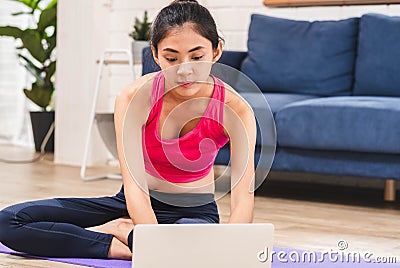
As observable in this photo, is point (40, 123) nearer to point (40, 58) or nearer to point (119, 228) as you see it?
point (40, 58)

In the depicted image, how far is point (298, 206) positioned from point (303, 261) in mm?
1117

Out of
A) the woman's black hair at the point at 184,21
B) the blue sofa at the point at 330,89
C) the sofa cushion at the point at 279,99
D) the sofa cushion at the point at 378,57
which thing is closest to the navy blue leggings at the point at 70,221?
the woman's black hair at the point at 184,21

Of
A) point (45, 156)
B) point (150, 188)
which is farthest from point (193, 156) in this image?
point (45, 156)

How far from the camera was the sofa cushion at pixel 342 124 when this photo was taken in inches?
114

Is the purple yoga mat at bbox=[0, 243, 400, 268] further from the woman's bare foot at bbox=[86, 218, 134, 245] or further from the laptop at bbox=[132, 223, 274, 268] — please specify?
the laptop at bbox=[132, 223, 274, 268]

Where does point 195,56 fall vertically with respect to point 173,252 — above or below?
above

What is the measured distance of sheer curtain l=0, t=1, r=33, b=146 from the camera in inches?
209

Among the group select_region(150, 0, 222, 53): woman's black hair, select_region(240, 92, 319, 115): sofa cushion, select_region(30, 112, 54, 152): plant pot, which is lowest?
select_region(30, 112, 54, 152): plant pot

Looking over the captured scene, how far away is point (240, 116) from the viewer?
175 centimetres

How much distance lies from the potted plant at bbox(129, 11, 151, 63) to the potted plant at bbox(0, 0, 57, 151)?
38.0 inches

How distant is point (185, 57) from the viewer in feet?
5.40

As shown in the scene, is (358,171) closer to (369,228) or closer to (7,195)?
(369,228)

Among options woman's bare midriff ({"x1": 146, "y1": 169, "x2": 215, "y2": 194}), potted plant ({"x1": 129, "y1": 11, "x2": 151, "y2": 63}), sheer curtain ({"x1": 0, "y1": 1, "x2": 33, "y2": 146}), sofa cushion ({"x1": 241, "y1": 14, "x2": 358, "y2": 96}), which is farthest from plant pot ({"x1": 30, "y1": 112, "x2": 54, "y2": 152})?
woman's bare midriff ({"x1": 146, "y1": 169, "x2": 215, "y2": 194})

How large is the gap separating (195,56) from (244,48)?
235cm
